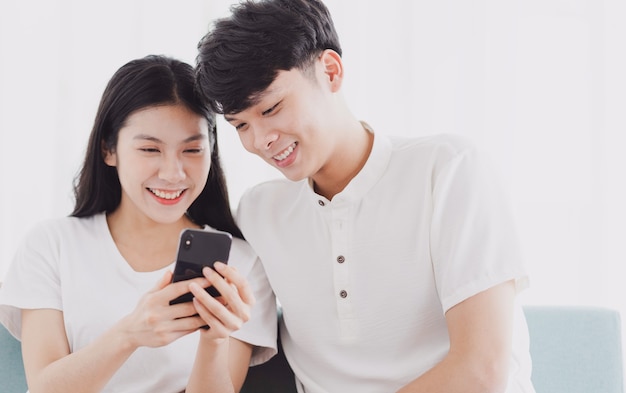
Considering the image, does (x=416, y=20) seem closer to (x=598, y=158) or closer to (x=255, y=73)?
(x=598, y=158)

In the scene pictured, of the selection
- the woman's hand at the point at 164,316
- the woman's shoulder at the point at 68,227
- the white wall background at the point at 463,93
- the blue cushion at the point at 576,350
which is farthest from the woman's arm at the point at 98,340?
the white wall background at the point at 463,93

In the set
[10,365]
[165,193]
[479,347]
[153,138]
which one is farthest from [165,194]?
[479,347]

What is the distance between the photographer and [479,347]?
1.38 m

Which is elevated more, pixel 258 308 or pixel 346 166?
pixel 346 166

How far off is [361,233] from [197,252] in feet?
1.26

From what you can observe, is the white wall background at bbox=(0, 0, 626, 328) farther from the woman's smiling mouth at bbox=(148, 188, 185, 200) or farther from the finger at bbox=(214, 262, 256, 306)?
the finger at bbox=(214, 262, 256, 306)

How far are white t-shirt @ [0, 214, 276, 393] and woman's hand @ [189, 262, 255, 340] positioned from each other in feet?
0.95

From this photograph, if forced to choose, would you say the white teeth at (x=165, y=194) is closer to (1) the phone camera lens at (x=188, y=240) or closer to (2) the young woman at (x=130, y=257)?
(2) the young woman at (x=130, y=257)

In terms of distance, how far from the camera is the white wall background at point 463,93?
2.66 m

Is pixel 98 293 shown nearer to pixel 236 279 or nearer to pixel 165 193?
pixel 165 193

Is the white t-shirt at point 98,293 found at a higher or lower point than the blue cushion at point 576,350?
higher

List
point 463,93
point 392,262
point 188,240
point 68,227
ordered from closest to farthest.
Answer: point 188,240, point 392,262, point 68,227, point 463,93

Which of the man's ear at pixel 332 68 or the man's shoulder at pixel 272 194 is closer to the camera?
the man's ear at pixel 332 68

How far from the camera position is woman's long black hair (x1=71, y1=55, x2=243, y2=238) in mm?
1646
